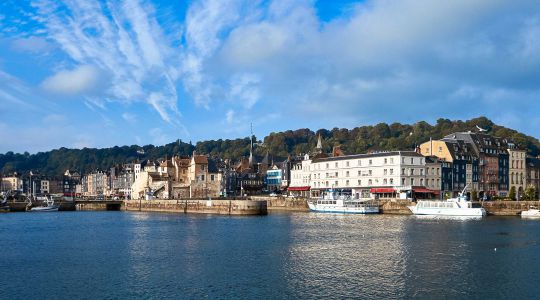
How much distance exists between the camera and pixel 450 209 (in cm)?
8306

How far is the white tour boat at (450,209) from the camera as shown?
81.9 meters

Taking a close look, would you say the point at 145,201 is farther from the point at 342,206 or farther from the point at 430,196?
the point at 430,196

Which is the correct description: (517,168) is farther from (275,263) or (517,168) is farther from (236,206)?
(275,263)

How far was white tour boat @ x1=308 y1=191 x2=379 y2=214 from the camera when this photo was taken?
90062mm

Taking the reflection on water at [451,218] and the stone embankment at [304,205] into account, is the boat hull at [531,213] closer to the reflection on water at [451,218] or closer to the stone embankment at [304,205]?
the reflection on water at [451,218]

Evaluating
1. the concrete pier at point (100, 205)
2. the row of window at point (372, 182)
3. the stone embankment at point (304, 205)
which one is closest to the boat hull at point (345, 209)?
the stone embankment at point (304, 205)

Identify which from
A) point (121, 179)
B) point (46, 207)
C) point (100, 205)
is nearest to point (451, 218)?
point (100, 205)

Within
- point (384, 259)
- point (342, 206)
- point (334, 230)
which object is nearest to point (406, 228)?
point (334, 230)

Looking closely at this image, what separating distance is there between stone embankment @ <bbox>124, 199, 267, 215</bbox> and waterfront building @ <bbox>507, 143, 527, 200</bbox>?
56.1m

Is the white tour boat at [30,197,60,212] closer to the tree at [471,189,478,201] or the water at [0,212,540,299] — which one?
the water at [0,212,540,299]

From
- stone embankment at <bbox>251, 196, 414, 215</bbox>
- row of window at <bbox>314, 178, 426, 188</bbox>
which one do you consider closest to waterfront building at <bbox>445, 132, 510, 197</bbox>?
row of window at <bbox>314, 178, 426, 188</bbox>

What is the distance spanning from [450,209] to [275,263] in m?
51.8

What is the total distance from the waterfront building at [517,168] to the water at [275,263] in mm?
54022

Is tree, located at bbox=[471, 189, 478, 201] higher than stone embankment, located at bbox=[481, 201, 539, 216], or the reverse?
tree, located at bbox=[471, 189, 478, 201]
